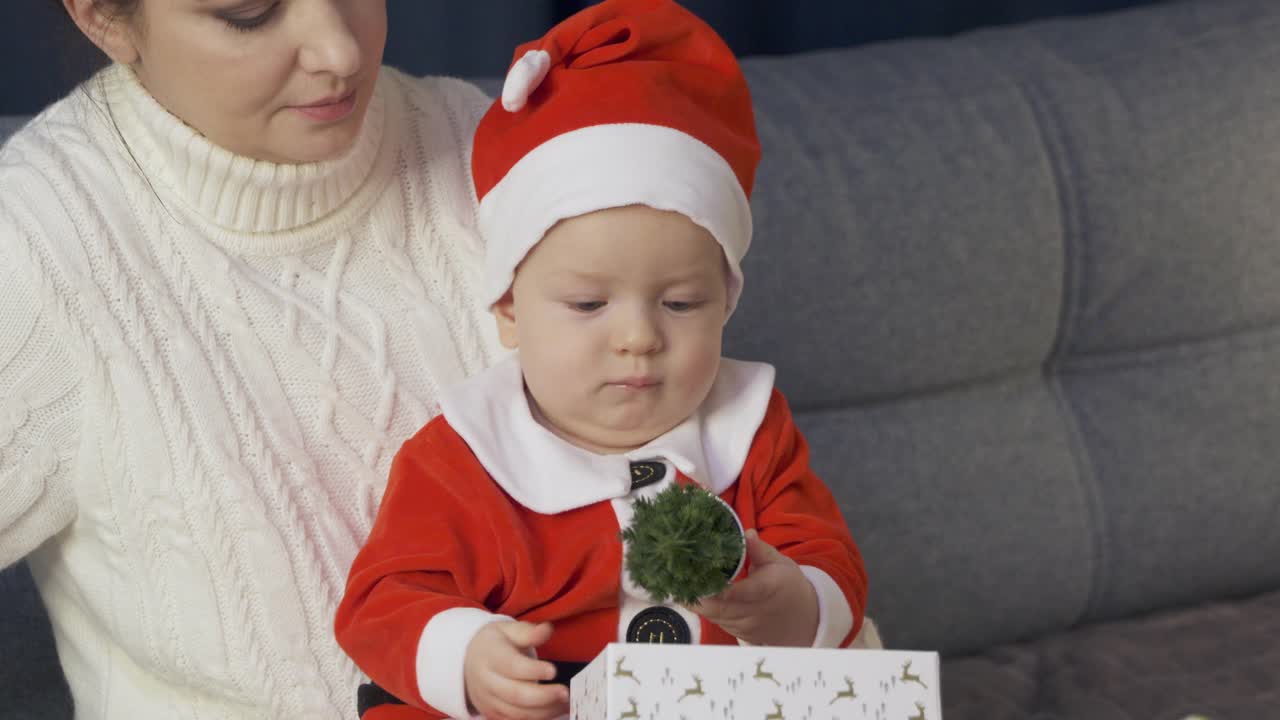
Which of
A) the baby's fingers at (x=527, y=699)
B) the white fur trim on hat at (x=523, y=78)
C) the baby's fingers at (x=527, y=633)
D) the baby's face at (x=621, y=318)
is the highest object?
Answer: the white fur trim on hat at (x=523, y=78)

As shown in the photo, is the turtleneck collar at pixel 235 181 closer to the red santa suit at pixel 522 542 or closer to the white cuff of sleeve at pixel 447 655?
the red santa suit at pixel 522 542

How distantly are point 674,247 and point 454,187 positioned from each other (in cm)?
39

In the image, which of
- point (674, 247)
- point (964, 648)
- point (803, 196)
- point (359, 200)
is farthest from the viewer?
point (964, 648)

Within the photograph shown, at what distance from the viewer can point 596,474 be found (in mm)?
1244

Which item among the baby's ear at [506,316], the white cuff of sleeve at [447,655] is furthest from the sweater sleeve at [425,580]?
the baby's ear at [506,316]

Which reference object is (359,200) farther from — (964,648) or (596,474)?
(964,648)

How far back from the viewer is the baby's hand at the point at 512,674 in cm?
106

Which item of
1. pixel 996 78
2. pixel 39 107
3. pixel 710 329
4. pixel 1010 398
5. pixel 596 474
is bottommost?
pixel 596 474

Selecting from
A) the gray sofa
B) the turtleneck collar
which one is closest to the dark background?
the turtleneck collar

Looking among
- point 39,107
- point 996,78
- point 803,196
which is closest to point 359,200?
point 803,196

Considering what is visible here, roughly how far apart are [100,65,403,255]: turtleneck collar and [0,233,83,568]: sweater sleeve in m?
0.15

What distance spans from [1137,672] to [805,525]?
946mm

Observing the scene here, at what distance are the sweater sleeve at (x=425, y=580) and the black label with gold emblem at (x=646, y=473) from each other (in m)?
0.13

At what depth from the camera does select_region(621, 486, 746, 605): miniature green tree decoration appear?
96 centimetres
